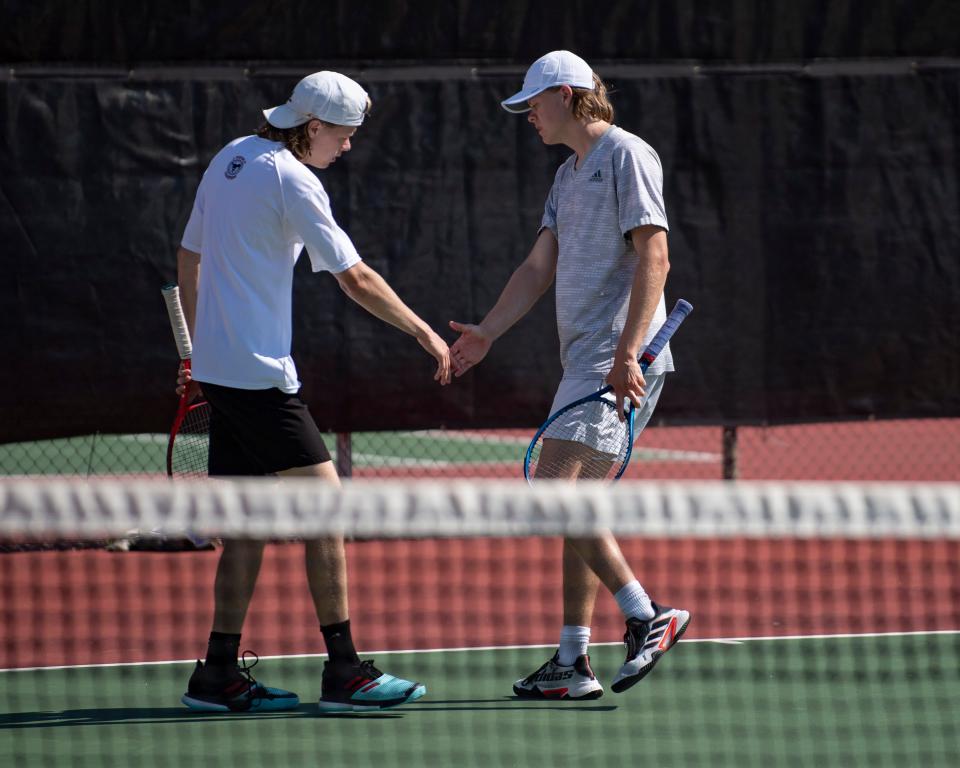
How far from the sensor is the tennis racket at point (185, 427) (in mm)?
4305

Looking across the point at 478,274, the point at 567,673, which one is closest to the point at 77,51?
the point at 478,274

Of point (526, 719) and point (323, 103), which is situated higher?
point (323, 103)

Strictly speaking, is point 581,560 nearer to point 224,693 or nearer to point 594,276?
point 594,276

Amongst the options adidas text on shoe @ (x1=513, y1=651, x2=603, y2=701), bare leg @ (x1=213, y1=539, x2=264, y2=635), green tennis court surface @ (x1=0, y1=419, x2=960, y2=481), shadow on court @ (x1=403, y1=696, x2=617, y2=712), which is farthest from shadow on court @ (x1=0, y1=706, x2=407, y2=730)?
green tennis court surface @ (x1=0, y1=419, x2=960, y2=481)

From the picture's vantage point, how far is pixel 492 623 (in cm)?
524

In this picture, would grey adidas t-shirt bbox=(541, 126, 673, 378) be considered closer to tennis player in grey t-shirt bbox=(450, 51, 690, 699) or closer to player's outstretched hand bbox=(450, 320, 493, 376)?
tennis player in grey t-shirt bbox=(450, 51, 690, 699)

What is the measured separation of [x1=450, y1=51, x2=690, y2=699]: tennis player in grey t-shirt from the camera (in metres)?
3.79

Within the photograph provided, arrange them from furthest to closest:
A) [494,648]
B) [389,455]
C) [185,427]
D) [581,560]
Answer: [389,455] → [494,648] → [185,427] → [581,560]

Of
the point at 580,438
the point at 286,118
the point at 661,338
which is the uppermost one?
the point at 286,118

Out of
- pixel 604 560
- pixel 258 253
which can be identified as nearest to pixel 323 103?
pixel 258 253

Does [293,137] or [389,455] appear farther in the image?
[389,455]

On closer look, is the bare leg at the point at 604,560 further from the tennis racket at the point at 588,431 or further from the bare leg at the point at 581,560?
the tennis racket at the point at 588,431

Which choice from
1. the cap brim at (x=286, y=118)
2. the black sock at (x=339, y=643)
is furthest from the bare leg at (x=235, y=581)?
the cap brim at (x=286, y=118)

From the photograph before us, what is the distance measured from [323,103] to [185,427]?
4.11 ft
